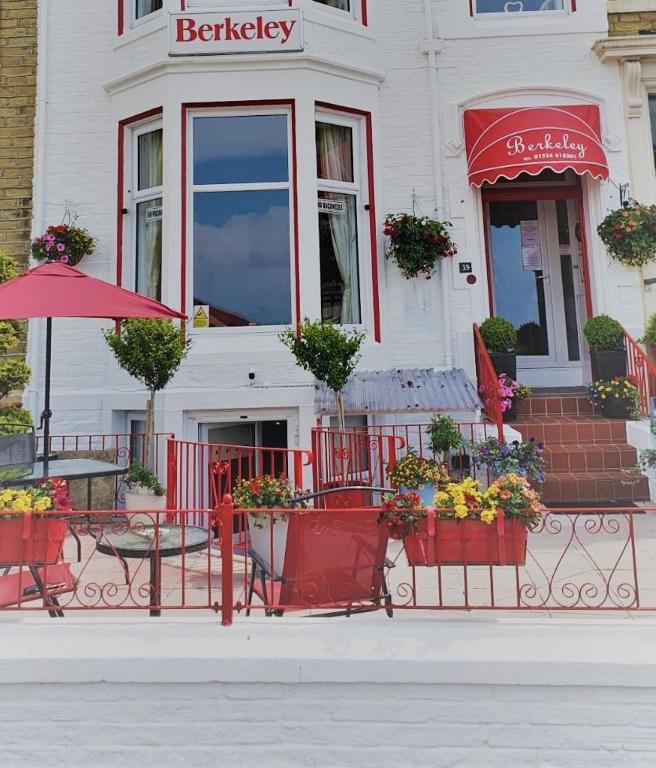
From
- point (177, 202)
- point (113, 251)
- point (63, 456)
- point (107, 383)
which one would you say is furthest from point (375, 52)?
point (63, 456)

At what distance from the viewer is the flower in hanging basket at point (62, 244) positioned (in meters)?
6.41

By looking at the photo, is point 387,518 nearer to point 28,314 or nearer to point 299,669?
point 299,669

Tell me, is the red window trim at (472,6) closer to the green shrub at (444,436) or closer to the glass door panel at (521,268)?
the glass door panel at (521,268)

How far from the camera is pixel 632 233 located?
6488 mm

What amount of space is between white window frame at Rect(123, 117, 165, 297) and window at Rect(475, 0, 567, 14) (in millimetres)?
4528

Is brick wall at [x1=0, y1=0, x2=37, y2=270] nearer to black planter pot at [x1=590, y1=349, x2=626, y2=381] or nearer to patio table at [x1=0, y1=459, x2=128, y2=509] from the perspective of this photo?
patio table at [x1=0, y1=459, x2=128, y2=509]

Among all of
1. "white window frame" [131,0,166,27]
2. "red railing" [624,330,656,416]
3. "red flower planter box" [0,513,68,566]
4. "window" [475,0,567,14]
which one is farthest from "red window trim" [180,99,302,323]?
"red flower planter box" [0,513,68,566]

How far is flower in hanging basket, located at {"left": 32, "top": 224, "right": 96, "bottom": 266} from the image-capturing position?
252 inches

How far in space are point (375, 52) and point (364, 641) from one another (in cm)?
703

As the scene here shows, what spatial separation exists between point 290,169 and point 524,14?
377 centimetres

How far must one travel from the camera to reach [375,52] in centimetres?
686

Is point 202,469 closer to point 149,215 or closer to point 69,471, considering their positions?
point 69,471

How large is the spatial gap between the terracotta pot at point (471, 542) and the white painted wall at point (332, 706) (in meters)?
0.35

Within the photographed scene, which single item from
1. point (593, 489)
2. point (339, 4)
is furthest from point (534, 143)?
point (593, 489)
